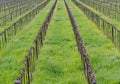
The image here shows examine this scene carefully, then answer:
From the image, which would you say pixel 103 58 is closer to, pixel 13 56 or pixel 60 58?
pixel 60 58

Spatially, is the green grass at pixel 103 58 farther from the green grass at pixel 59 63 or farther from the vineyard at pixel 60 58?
the green grass at pixel 59 63

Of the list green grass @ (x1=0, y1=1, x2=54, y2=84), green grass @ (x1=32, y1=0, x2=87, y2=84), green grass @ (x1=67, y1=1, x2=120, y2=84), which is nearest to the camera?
green grass @ (x1=32, y1=0, x2=87, y2=84)

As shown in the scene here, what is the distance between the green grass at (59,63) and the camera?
32.1 feet

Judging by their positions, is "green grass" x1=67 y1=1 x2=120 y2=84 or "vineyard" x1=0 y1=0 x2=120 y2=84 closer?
"vineyard" x1=0 y1=0 x2=120 y2=84

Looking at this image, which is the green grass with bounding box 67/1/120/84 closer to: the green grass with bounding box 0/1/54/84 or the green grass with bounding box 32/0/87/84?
the green grass with bounding box 32/0/87/84

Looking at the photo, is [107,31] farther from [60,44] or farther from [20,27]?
[20,27]

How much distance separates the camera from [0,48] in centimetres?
1453

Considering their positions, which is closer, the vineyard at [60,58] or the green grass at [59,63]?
the vineyard at [60,58]

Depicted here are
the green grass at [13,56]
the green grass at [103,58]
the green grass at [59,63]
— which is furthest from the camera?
the green grass at [13,56]

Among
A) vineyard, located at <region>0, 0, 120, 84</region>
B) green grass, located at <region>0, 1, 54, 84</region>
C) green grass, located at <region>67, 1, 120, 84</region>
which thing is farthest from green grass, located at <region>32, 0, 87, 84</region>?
green grass, located at <region>0, 1, 54, 84</region>

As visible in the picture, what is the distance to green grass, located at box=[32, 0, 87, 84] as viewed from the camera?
9773mm

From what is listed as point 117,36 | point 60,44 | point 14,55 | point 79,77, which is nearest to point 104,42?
point 117,36

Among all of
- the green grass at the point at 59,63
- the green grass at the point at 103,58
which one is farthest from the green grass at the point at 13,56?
the green grass at the point at 103,58

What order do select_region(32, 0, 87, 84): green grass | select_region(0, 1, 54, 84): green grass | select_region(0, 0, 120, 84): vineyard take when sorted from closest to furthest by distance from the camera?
1. select_region(0, 0, 120, 84): vineyard
2. select_region(32, 0, 87, 84): green grass
3. select_region(0, 1, 54, 84): green grass
